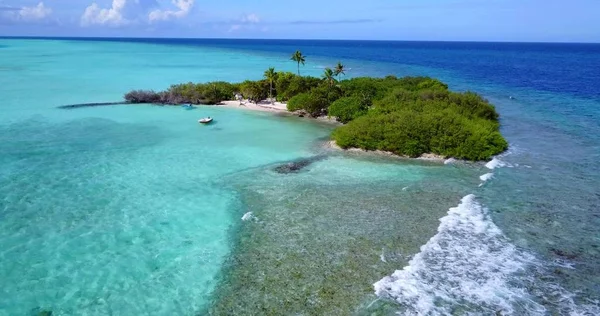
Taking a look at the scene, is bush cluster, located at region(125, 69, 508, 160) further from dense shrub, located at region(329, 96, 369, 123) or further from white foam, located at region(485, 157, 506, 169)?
white foam, located at region(485, 157, 506, 169)

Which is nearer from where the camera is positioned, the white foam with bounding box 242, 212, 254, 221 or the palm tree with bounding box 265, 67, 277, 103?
the white foam with bounding box 242, 212, 254, 221

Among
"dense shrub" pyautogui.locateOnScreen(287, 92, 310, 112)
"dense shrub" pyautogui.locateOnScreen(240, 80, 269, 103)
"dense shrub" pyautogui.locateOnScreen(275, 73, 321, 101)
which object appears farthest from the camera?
"dense shrub" pyautogui.locateOnScreen(240, 80, 269, 103)

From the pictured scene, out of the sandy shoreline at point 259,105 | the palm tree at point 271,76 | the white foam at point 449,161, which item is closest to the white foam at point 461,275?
the white foam at point 449,161

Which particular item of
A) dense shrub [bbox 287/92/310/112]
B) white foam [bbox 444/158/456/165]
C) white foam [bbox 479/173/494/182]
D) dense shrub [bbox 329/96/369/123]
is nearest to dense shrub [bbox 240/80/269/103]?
dense shrub [bbox 287/92/310/112]

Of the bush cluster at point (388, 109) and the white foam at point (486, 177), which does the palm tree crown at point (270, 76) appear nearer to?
the bush cluster at point (388, 109)

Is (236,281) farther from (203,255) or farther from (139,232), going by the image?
(139,232)

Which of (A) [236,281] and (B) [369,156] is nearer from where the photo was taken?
(A) [236,281]

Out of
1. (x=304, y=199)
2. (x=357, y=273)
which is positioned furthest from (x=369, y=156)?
(x=357, y=273)
